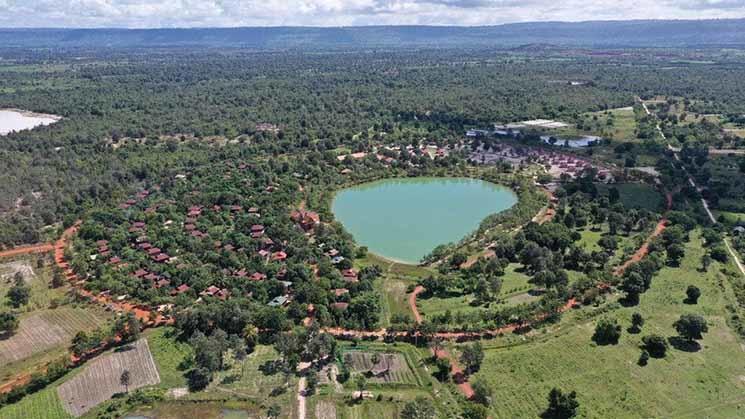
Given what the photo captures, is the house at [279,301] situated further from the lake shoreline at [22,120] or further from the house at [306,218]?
the lake shoreline at [22,120]

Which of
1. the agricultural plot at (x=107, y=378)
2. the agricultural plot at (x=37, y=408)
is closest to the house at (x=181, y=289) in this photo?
the agricultural plot at (x=107, y=378)

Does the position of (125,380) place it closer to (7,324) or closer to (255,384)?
(255,384)

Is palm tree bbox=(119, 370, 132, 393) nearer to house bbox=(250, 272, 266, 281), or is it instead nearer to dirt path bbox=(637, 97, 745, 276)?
house bbox=(250, 272, 266, 281)

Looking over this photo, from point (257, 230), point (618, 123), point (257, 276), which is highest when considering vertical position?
point (618, 123)

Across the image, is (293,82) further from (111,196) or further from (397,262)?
(397,262)

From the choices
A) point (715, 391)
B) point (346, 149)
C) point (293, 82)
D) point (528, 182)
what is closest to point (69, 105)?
point (293, 82)

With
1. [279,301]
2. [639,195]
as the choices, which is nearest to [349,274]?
[279,301]
